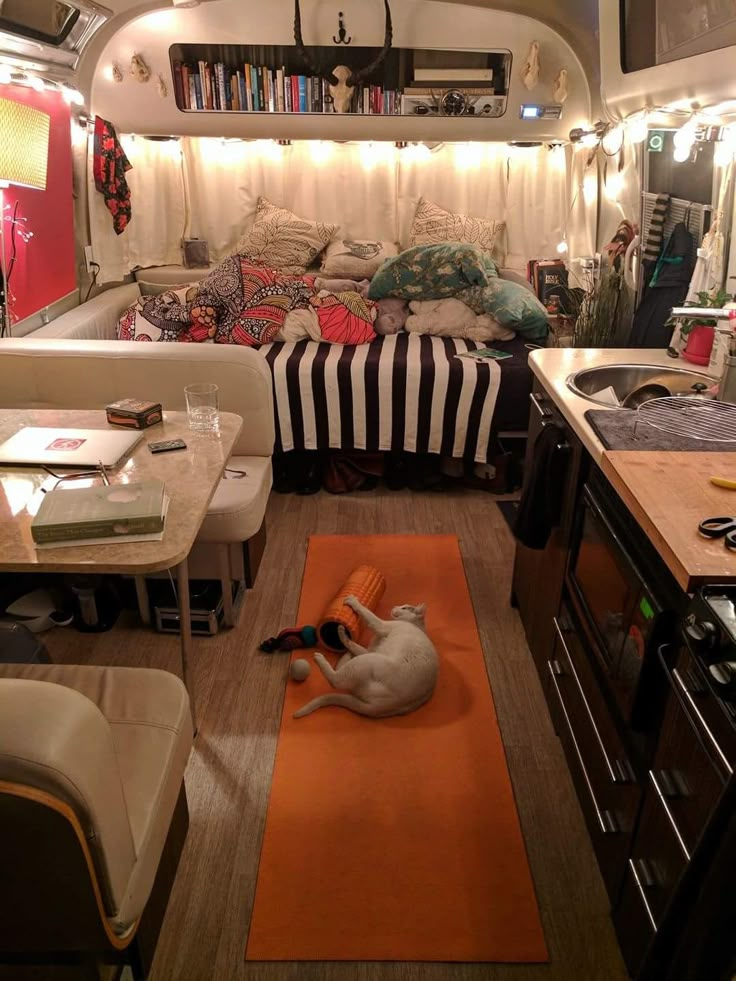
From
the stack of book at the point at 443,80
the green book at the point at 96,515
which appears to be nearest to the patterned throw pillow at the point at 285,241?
the stack of book at the point at 443,80

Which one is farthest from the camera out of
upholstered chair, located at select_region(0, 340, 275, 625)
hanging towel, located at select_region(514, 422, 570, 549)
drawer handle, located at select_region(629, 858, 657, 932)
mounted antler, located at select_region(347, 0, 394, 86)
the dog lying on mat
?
mounted antler, located at select_region(347, 0, 394, 86)

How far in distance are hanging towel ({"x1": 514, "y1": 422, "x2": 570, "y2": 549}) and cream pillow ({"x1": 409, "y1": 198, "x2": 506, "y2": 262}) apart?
2.55m

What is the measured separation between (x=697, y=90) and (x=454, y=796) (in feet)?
7.23

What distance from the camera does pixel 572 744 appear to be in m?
1.72

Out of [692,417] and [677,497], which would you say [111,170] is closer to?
[692,417]

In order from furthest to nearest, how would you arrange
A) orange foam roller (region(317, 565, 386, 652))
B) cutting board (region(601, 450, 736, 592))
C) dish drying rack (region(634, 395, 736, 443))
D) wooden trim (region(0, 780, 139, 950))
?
orange foam roller (region(317, 565, 386, 652)), dish drying rack (region(634, 395, 736, 443)), cutting board (region(601, 450, 736, 592)), wooden trim (region(0, 780, 139, 950))

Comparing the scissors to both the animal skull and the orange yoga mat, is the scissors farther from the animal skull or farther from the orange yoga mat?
the animal skull

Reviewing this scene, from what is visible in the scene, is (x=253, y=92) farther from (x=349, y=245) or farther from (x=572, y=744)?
(x=572, y=744)

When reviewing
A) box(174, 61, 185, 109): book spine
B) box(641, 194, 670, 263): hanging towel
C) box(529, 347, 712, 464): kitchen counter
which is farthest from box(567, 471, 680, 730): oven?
box(174, 61, 185, 109): book spine

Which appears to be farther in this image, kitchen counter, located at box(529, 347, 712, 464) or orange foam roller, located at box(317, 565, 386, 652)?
orange foam roller, located at box(317, 565, 386, 652)

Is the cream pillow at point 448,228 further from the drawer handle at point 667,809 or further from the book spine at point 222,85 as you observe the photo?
the drawer handle at point 667,809

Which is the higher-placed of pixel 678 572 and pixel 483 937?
pixel 678 572

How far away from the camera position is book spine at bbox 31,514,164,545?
1.35 meters

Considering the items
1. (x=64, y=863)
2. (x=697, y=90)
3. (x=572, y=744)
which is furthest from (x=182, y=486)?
(x=697, y=90)
